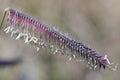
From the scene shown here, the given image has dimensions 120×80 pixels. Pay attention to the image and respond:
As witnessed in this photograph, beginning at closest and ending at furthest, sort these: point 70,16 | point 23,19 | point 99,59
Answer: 1. point 99,59
2. point 23,19
3. point 70,16

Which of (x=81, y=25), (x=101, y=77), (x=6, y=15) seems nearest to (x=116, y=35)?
(x=81, y=25)

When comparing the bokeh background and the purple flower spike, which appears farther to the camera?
the bokeh background

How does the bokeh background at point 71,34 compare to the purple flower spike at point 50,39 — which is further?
the bokeh background at point 71,34

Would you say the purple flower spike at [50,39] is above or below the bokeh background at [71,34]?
below

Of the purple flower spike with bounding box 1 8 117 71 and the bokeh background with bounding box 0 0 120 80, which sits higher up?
the bokeh background with bounding box 0 0 120 80

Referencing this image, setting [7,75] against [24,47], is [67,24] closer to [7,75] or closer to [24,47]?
[24,47]
